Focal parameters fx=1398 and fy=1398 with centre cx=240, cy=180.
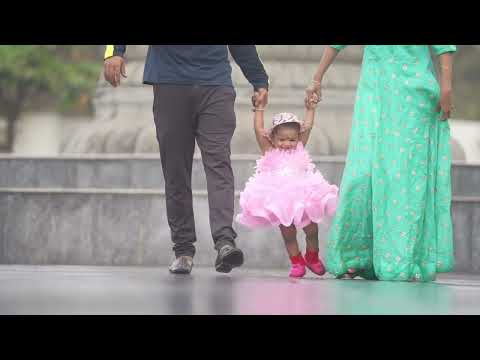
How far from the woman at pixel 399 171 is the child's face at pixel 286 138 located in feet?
0.82

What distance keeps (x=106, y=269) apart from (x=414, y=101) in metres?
Answer: 2.36

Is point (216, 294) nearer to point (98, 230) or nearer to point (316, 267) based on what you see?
point (316, 267)

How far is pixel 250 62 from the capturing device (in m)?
8.22

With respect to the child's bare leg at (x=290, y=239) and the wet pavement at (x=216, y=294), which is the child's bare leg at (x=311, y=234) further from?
the wet pavement at (x=216, y=294)

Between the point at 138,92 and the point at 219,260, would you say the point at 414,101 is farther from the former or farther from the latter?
the point at 138,92

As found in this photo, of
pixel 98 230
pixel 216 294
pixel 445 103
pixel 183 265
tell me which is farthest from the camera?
pixel 98 230

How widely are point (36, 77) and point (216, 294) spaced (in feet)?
92.2

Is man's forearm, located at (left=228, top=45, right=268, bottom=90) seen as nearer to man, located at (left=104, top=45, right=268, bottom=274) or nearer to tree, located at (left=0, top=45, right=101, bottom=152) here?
man, located at (left=104, top=45, right=268, bottom=274)

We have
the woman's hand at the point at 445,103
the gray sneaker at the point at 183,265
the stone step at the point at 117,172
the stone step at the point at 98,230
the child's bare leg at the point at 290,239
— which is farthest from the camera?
the stone step at the point at 117,172

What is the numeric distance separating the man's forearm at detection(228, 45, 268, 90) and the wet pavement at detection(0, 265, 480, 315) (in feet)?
3.80

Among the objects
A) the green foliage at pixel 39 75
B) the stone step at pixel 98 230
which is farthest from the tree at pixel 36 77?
the stone step at pixel 98 230

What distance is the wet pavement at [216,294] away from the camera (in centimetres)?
597

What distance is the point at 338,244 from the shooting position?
8211 millimetres

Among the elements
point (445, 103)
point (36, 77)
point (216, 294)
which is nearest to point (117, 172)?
point (445, 103)
